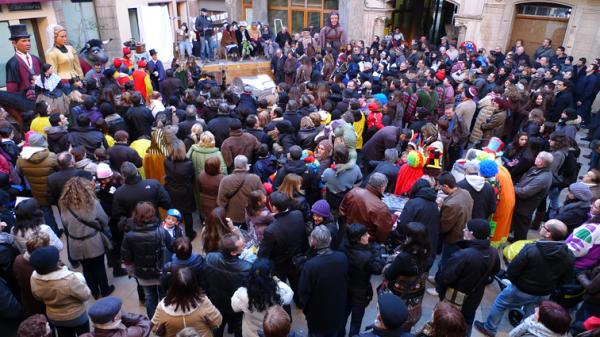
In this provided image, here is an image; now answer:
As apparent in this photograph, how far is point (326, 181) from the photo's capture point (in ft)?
18.0

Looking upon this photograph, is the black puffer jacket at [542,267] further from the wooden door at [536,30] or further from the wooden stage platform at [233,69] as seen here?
the wooden door at [536,30]

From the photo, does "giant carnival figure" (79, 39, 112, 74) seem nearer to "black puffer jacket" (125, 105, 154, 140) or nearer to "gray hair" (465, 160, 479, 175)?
"black puffer jacket" (125, 105, 154, 140)

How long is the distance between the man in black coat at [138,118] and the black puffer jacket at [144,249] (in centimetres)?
330

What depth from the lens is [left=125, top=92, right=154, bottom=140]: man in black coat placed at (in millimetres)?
7016

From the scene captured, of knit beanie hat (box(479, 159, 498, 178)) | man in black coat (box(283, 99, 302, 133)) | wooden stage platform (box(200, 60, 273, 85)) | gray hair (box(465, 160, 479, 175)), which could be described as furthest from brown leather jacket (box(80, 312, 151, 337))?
wooden stage platform (box(200, 60, 273, 85))

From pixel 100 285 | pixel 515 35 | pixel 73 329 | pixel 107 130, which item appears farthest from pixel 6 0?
pixel 515 35

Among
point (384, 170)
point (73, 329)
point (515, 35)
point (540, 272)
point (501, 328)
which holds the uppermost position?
point (515, 35)

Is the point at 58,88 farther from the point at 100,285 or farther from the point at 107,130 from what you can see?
the point at 100,285

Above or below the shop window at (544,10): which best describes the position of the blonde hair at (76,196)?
below

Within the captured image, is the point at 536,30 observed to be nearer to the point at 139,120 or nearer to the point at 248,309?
the point at 139,120

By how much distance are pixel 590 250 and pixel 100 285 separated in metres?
5.52

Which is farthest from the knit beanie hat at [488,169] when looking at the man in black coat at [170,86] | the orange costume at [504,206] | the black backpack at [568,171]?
the man in black coat at [170,86]

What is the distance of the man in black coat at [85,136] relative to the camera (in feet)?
19.1

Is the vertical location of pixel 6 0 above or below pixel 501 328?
above
